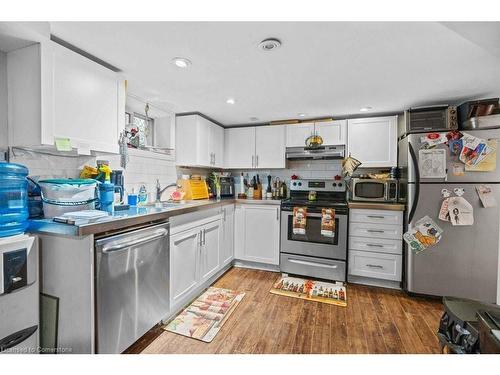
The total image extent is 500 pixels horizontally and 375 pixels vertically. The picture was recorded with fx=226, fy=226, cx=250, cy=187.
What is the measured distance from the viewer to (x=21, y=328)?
4.02ft

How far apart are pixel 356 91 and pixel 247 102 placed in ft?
3.62

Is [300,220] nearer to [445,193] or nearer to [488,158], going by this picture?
[445,193]

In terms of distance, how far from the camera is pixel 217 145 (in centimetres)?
333

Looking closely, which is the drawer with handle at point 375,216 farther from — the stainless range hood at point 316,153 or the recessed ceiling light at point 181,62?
the recessed ceiling light at point 181,62

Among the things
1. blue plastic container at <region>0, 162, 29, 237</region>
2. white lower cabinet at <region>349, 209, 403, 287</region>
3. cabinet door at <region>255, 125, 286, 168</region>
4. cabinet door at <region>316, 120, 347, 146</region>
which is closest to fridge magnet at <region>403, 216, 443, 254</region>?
white lower cabinet at <region>349, 209, 403, 287</region>

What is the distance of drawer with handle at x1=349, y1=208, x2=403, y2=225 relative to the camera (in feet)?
8.23

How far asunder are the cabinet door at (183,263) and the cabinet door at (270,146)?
1507 millimetres

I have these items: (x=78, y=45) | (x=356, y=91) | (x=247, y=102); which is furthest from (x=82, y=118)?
(x=356, y=91)

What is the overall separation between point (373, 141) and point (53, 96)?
3.14 metres

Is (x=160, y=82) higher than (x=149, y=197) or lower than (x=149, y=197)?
higher

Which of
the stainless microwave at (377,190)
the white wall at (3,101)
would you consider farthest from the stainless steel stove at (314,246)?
the white wall at (3,101)

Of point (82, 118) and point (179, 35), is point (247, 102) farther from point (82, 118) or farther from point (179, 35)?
point (82, 118)

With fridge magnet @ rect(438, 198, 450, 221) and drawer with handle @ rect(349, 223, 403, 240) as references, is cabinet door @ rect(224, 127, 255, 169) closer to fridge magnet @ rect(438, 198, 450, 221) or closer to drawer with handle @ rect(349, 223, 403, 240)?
drawer with handle @ rect(349, 223, 403, 240)

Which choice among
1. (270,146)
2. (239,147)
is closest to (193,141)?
(239,147)
